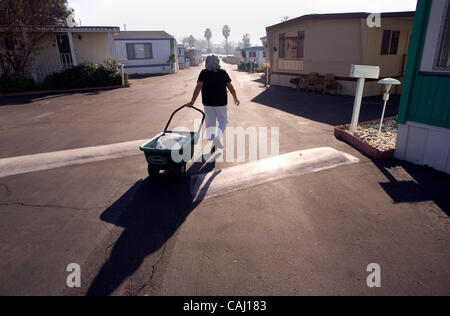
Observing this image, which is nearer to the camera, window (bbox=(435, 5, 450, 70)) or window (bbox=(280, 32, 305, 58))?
window (bbox=(435, 5, 450, 70))

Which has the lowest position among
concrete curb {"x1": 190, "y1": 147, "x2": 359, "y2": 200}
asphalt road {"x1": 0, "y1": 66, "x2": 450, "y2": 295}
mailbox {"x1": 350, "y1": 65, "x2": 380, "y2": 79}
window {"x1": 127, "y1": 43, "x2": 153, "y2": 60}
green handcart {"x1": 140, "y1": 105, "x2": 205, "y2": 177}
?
asphalt road {"x1": 0, "y1": 66, "x2": 450, "y2": 295}

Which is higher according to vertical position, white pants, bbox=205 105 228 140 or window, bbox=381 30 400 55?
window, bbox=381 30 400 55

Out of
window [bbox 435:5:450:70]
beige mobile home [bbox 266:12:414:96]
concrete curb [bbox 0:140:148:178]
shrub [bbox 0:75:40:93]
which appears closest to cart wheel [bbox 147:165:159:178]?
concrete curb [bbox 0:140:148:178]

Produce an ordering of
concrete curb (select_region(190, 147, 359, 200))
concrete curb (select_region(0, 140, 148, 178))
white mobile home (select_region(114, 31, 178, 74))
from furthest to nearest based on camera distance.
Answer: white mobile home (select_region(114, 31, 178, 74)) → concrete curb (select_region(0, 140, 148, 178)) → concrete curb (select_region(190, 147, 359, 200))

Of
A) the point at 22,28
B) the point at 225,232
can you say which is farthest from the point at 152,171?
the point at 22,28

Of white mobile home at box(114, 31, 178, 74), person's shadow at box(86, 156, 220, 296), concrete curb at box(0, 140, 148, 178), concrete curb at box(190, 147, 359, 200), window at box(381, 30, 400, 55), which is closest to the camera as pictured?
person's shadow at box(86, 156, 220, 296)

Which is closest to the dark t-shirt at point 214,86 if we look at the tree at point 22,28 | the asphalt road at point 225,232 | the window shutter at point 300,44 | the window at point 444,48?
the asphalt road at point 225,232

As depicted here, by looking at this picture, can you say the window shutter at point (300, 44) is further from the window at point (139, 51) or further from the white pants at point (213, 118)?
the window at point (139, 51)

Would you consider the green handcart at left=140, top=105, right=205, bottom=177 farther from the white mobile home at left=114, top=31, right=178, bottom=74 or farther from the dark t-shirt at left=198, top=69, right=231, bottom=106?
the white mobile home at left=114, top=31, right=178, bottom=74

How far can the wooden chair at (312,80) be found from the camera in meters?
14.3

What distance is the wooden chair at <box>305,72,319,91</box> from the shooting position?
46.9 ft

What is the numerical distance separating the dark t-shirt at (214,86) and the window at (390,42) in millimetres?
10738
